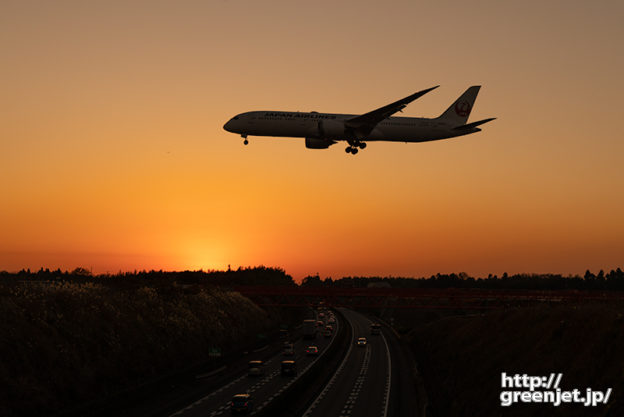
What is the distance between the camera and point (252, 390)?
219 feet

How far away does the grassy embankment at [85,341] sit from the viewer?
165ft

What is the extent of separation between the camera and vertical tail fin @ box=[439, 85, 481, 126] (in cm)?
8724

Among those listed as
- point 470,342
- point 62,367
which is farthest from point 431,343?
point 62,367

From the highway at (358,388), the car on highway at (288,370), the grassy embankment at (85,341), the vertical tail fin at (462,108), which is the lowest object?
the highway at (358,388)

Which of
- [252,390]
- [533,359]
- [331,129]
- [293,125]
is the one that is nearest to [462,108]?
[331,129]

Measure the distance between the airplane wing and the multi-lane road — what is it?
31.0 metres

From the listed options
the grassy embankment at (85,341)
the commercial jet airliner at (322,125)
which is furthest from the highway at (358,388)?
the commercial jet airliner at (322,125)

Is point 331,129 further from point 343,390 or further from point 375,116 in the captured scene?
point 343,390

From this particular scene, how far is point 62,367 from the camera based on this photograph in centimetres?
5516

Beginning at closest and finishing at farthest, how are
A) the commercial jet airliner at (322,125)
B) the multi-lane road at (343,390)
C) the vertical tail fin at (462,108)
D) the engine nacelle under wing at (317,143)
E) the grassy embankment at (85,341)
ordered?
1. the grassy embankment at (85,341)
2. the multi-lane road at (343,390)
3. the commercial jet airliner at (322,125)
4. the engine nacelle under wing at (317,143)
5. the vertical tail fin at (462,108)

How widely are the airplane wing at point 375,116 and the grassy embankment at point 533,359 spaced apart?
29.1m

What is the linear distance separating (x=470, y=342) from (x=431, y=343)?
92.9 ft

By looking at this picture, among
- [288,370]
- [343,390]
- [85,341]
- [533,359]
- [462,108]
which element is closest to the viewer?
[533,359]

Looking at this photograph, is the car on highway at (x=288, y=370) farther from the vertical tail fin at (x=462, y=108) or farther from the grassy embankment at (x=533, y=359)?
the vertical tail fin at (x=462, y=108)
